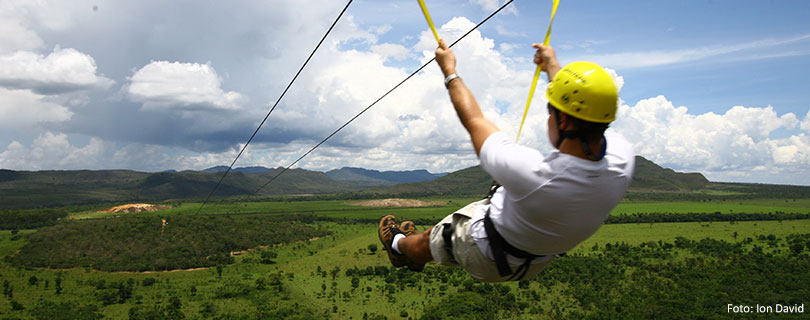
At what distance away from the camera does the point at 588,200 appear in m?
2.36

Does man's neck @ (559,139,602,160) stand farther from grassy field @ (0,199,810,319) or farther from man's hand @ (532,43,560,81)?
grassy field @ (0,199,810,319)

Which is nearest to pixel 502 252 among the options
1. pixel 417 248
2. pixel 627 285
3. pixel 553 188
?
pixel 553 188

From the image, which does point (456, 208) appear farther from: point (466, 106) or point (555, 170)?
point (555, 170)

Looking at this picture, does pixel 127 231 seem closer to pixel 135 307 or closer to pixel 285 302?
pixel 135 307

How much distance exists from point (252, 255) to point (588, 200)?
68884 mm

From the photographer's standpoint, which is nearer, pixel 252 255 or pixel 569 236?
pixel 569 236

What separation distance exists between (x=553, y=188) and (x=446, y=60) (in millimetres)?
1069

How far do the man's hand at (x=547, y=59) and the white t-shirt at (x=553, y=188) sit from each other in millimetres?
695

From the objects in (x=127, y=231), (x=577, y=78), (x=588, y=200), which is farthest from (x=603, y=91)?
(x=127, y=231)

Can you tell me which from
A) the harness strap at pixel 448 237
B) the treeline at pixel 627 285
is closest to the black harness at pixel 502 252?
the harness strap at pixel 448 237

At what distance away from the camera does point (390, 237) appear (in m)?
4.25

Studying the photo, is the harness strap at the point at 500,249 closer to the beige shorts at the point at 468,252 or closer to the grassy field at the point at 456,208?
the beige shorts at the point at 468,252

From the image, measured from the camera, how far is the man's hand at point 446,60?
2855 millimetres

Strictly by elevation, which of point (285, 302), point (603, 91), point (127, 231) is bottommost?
point (285, 302)
